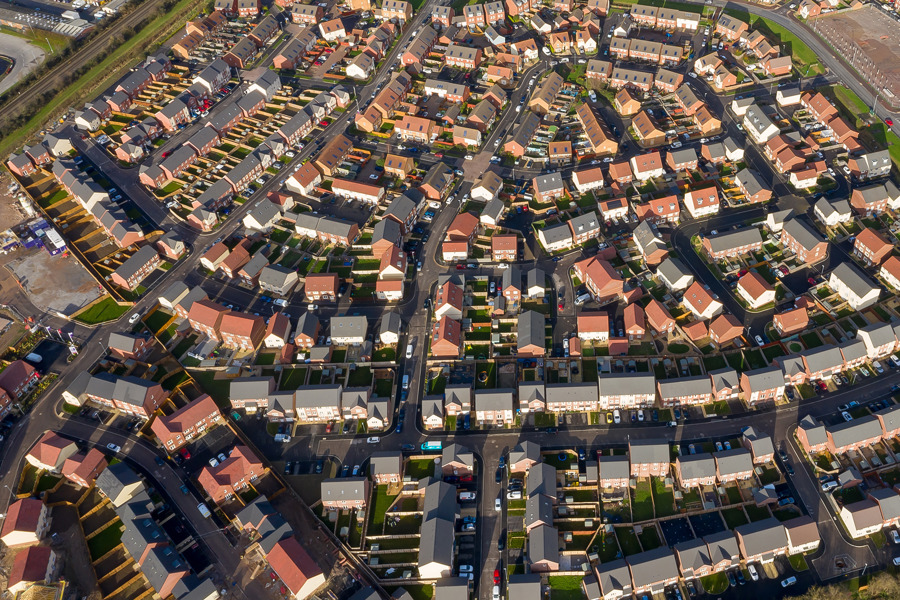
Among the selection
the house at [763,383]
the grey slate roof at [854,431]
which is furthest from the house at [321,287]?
the grey slate roof at [854,431]

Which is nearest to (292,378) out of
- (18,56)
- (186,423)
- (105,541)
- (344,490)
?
(186,423)

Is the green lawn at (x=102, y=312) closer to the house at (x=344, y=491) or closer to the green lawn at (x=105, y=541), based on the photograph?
the green lawn at (x=105, y=541)

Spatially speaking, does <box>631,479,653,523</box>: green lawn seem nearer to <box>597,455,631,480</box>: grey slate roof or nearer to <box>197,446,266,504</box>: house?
<box>597,455,631,480</box>: grey slate roof

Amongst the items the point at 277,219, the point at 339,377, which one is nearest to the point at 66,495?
the point at 339,377

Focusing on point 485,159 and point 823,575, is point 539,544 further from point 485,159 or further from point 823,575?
point 485,159

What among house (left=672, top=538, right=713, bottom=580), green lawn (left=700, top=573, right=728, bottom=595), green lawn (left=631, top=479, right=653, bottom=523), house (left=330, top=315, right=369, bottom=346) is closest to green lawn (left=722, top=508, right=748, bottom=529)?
house (left=672, top=538, right=713, bottom=580)
